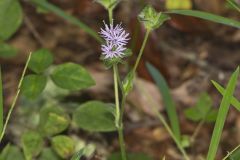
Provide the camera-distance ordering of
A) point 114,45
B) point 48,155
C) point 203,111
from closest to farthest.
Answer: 1. point 114,45
2. point 48,155
3. point 203,111

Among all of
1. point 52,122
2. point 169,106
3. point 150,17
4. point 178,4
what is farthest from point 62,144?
point 178,4

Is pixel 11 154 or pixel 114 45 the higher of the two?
pixel 114 45

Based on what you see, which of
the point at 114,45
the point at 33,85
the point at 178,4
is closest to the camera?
the point at 114,45

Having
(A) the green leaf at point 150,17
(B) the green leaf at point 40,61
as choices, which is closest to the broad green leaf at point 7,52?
(B) the green leaf at point 40,61

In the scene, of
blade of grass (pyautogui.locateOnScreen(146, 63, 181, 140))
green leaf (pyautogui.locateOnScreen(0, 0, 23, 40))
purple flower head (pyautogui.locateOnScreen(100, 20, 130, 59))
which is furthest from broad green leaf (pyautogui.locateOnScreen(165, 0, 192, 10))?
purple flower head (pyautogui.locateOnScreen(100, 20, 130, 59))

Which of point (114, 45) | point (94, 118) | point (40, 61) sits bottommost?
point (94, 118)

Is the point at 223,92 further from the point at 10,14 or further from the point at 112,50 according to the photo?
the point at 10,14

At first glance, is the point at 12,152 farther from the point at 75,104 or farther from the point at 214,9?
the point at 214,9
